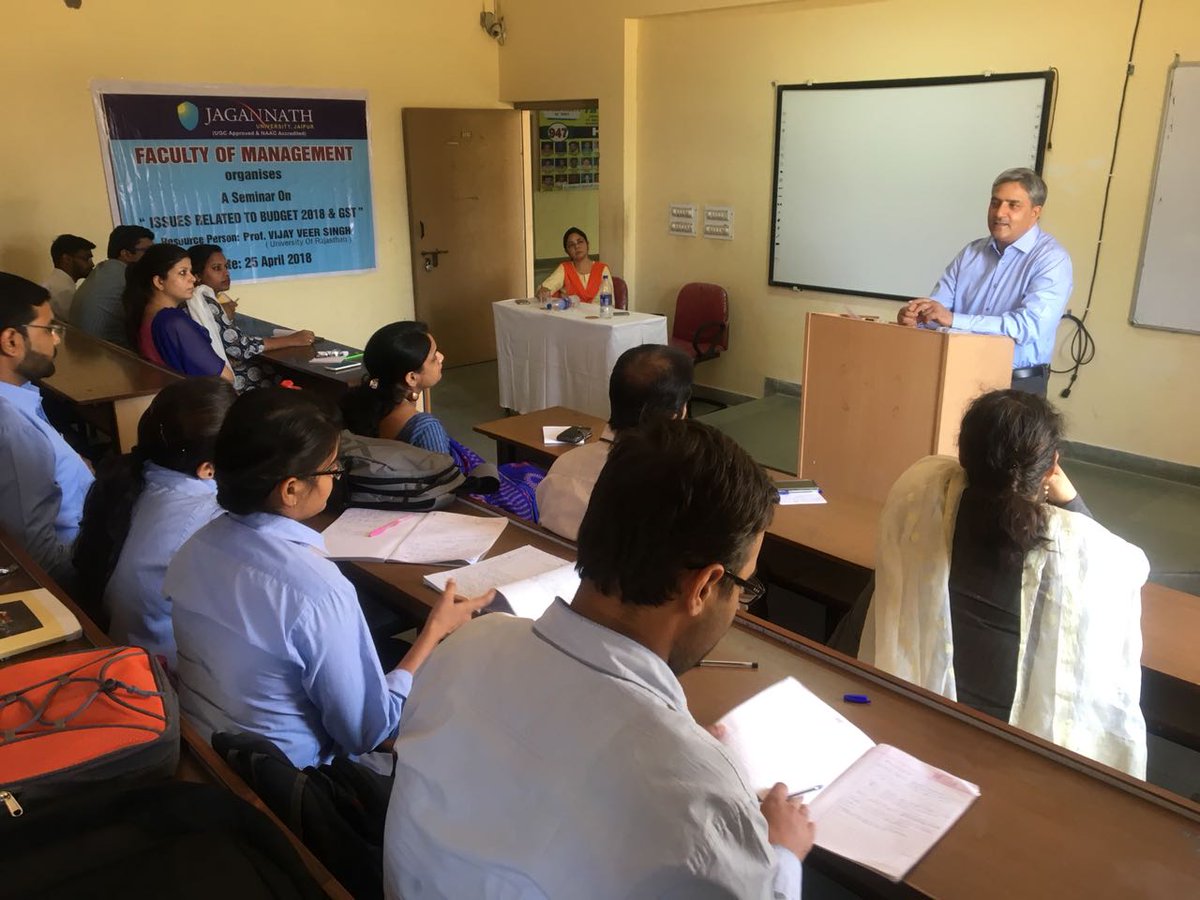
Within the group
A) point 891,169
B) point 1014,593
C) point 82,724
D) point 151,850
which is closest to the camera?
point 151,850

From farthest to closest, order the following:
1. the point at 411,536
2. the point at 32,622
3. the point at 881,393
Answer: the point at 881,393 < the point at 411,536 < the point at 32,622

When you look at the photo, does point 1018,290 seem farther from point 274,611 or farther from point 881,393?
point 274,611

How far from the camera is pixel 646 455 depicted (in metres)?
0.97

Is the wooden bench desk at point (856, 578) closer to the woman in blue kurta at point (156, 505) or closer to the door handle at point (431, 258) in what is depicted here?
the woman in blue kurta at point (156, 505)

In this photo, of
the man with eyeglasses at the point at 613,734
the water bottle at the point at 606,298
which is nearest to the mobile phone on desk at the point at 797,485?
the man with eyeglasses at the point at 613,734

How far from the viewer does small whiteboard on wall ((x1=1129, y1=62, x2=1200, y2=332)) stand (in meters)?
A: 4.04

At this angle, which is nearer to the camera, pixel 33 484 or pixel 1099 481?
pixel 33 484

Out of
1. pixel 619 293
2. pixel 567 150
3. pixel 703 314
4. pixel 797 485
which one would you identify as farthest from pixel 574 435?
pixel 567 150

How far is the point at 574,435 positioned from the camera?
129 inches

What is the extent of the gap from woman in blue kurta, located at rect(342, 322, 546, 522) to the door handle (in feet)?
14.2

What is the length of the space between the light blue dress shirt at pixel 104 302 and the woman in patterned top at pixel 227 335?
366 millimetres

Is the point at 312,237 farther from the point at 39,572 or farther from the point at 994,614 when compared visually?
the point at 994,614

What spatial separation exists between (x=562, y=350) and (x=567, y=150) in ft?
18.6

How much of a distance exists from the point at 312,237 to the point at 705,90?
2865mm
